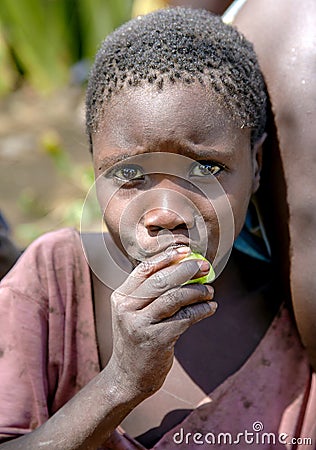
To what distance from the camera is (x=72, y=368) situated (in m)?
→ 1.67

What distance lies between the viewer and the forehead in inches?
59.0

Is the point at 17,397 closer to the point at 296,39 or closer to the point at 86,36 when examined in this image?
the point at 296,39

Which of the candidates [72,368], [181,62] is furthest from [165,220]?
[72,368]

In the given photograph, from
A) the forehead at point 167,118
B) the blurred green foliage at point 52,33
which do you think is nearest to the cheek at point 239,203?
the forehead at point 167,118

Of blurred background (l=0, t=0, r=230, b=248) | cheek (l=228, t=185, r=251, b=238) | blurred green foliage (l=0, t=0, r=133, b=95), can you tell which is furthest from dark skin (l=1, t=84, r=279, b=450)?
blurred green foliage (l=0, t=0, r=133, b=95)

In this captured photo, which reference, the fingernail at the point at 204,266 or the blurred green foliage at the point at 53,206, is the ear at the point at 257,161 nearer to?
the fingernail at the point at 204,266

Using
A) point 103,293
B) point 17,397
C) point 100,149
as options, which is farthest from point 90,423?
point 100,149

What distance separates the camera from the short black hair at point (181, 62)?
155 cm

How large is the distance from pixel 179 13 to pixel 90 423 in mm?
924

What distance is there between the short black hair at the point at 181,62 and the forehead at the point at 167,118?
0.08 ft

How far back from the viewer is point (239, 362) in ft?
5.86

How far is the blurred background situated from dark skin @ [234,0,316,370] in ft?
8.45

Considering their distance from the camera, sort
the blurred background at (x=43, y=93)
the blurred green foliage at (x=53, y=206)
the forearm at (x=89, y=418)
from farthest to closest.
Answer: the blurred background at (x=43, y=93), the blurred green foliage at (x=53, y=206), the forearm at (x=89, y=418)

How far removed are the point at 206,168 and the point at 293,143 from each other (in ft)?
0.98
